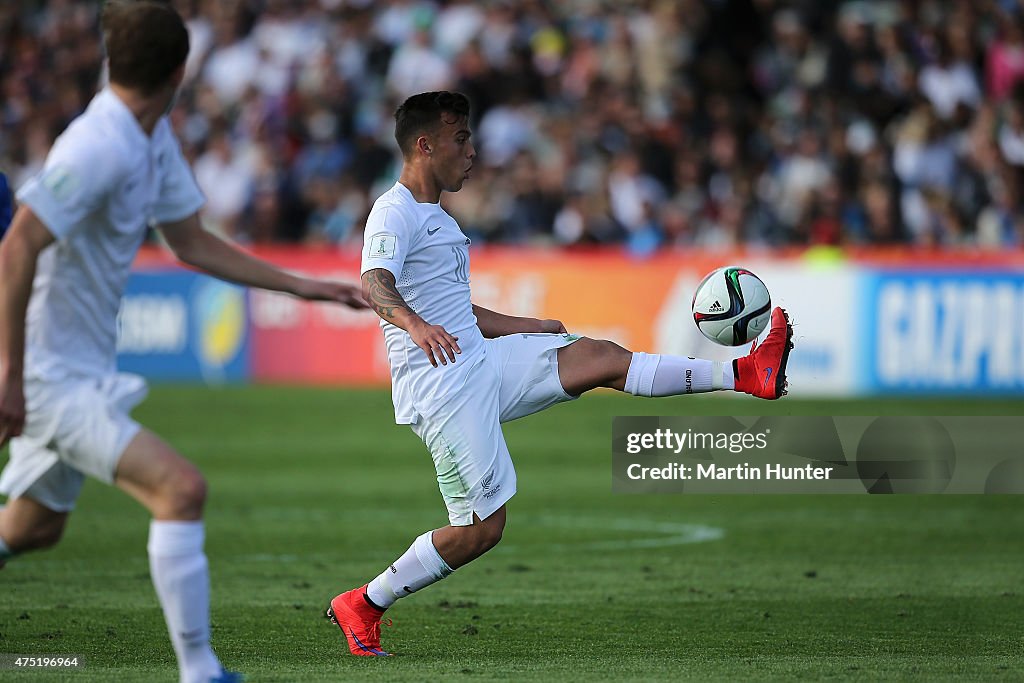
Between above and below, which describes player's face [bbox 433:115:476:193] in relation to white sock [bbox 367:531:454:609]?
above

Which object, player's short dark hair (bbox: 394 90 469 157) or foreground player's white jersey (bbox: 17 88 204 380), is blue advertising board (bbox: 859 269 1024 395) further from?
foreground player's white jersey (bbox: 17 88 204 380)

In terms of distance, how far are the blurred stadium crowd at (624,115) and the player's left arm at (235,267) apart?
48.3 feet

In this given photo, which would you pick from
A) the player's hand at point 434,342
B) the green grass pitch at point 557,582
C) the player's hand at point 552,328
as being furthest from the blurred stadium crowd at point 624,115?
the player's hand at point 434,342

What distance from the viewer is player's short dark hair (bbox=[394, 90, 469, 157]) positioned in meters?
6.87

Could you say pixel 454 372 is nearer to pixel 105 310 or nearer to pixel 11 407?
pixel 105 310

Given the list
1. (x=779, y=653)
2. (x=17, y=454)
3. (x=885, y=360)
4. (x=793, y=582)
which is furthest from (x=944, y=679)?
(x=885, y=360)

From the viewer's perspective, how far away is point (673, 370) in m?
7.11

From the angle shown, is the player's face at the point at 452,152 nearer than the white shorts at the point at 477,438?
No

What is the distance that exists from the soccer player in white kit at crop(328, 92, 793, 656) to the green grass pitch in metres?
0.42

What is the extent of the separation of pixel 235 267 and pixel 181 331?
15.1 metres

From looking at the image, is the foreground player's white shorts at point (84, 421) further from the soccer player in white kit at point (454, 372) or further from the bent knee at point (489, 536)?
the bent knee at point (489, 536)

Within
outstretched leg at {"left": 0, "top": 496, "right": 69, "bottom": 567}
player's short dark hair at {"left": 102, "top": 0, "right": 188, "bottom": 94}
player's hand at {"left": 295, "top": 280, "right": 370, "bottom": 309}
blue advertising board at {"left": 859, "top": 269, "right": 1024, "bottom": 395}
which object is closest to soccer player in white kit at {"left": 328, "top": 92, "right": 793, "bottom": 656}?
player's hand at {"left": 295, "top": 280, "right": 370, "bottom": 309}

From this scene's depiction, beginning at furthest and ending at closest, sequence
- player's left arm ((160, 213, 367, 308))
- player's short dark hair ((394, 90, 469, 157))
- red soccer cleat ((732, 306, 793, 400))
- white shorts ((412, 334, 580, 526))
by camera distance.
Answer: red soccer cleat ((732, 306, 793, 400))
player's short dark hair ((394, 90, 469, 157))
white shorts ((412, 334, 580, 526))
player's left arm ((160, 213, 367, 308))

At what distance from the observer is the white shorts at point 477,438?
674cm
